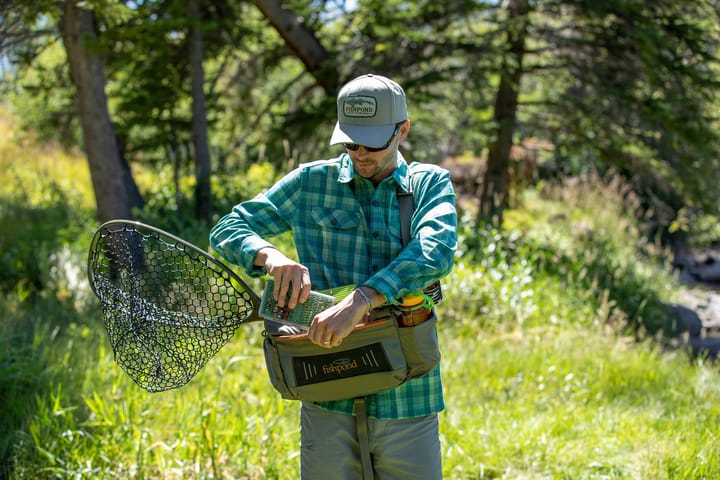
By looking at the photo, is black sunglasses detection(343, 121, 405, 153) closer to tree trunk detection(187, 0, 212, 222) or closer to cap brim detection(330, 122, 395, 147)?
cap brim detection(330, 122, 395, 147)

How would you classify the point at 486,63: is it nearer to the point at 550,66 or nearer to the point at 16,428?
the point at 550,66

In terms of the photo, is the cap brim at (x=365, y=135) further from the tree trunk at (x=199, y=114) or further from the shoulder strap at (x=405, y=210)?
the tree trunk at (x=199, y=114)

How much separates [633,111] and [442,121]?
91.0 inches

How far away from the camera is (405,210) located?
2.58 m

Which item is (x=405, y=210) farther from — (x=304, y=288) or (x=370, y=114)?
(x=304, y=288)

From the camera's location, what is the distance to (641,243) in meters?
10.4

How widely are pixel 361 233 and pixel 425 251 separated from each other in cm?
37

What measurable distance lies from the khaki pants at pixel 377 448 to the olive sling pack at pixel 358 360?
17 centimetres

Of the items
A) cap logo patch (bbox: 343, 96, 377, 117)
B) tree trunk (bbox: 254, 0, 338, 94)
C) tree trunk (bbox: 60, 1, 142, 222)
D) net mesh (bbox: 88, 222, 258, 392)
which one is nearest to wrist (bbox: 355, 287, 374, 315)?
net mesh (bbox: 88, 222, 258, 392)

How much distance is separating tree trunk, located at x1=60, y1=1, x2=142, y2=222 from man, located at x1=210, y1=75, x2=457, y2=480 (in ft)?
16.1

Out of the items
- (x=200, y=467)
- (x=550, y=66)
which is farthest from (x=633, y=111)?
(x=200, y=467)

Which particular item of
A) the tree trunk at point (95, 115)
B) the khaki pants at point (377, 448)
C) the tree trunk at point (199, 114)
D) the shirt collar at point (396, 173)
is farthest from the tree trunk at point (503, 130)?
the khaki pants at point (377, 448)

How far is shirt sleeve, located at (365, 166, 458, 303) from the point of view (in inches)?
90.1

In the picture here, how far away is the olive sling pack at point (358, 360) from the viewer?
2389 mm
